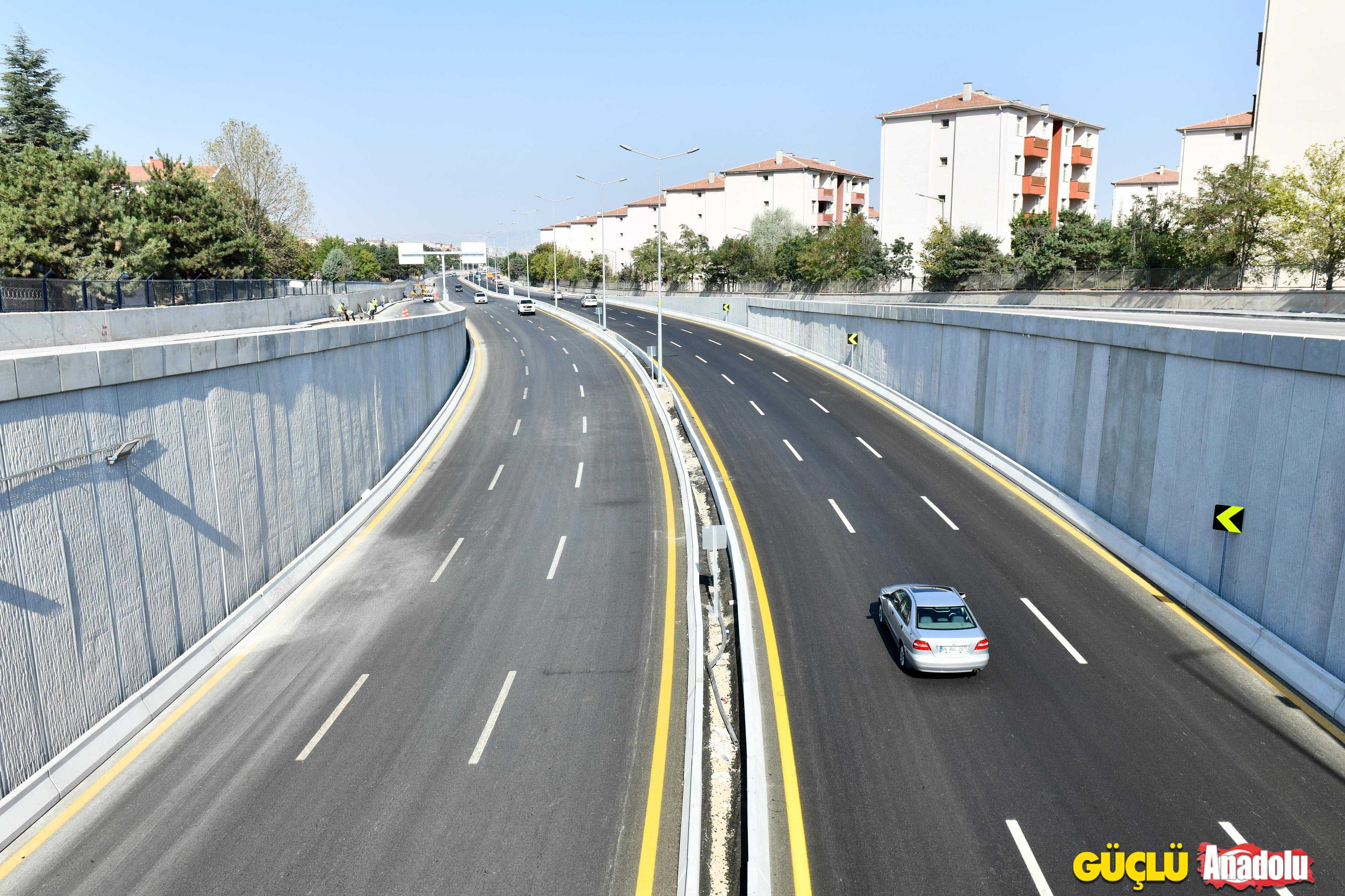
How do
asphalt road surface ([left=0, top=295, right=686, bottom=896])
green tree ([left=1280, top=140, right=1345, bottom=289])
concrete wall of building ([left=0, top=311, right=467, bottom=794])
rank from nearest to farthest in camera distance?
asphalt road surface ([left=0, top=295, right=686, bottom=896]) < concrete wall of building ([left=0, top=311, right=467, bottom=794]) < green tree ([left=1280, top=140, right=1345, bottom=289])

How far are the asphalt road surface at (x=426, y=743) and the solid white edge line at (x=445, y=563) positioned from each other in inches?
2.5

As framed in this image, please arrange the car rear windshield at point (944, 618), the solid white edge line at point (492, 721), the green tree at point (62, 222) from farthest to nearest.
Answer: the green tree at point (62, 222) < the car rear windshield at point (944, 618) < the solid white edge line at point (492, 721)

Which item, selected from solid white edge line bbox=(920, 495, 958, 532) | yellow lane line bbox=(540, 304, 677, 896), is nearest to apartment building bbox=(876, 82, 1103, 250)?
solid white edge line bbox=(920, 495, 958, 532)

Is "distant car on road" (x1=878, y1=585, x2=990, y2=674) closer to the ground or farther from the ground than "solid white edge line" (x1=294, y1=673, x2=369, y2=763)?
farther from the ground

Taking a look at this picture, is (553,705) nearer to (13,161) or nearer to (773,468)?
(773,468)

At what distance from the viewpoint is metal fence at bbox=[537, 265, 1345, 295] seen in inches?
1629

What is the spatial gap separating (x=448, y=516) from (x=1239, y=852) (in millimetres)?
19632

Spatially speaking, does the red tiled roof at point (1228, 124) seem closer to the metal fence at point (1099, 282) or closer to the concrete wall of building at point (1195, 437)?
the metal fence at point (1099, 282)

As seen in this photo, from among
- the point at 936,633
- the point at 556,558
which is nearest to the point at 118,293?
the point at 556,558

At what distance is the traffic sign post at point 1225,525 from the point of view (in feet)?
50.5

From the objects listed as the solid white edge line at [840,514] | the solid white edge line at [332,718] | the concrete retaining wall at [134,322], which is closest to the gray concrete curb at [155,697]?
the solid white edge line at [332,718]

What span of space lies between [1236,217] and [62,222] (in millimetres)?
57292

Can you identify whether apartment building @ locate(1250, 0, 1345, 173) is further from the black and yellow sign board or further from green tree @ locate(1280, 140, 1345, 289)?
the black and yellow sign board

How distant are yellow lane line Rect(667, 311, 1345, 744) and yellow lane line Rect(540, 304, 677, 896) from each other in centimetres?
1012
